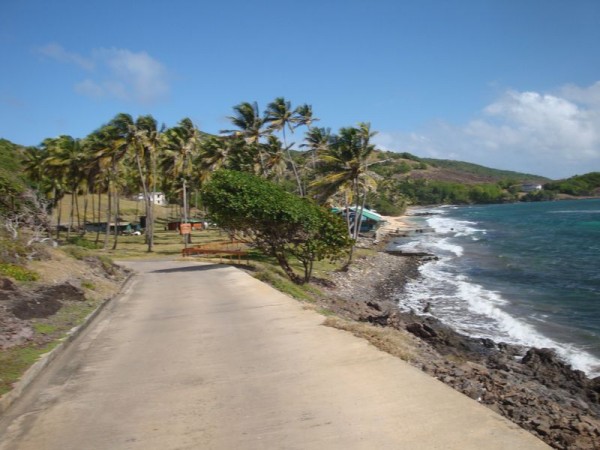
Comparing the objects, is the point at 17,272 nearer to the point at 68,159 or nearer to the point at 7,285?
the point at 7,285

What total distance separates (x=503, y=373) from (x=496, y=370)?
0.17m

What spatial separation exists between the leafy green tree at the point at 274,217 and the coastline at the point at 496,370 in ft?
8.03

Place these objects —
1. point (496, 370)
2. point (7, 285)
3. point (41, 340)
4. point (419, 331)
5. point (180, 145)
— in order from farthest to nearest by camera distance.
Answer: point (180, 145)
point (419, 331)
point (496, 370)
point (7, 285)
point (41, 340)

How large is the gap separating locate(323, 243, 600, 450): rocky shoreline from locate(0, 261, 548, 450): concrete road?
45.1 inches

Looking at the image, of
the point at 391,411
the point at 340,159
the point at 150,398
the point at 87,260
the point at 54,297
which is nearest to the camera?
the point at 391,411


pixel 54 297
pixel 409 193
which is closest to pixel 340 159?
pixel 54 297

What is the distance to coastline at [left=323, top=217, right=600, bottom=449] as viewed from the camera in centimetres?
664

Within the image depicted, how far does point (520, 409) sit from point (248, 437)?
4.09 metres

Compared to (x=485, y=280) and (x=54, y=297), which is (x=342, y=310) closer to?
(x=54, y=297)

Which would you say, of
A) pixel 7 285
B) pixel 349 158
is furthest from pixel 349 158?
pixel 7 285

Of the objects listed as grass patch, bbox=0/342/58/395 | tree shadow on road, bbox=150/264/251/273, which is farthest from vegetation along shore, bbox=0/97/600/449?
tree shadow on road, bbox=150/264/251/273

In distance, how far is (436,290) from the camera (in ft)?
88.1

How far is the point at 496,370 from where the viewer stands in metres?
12.2

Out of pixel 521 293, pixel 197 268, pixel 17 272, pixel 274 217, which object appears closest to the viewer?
pixel 17 272
